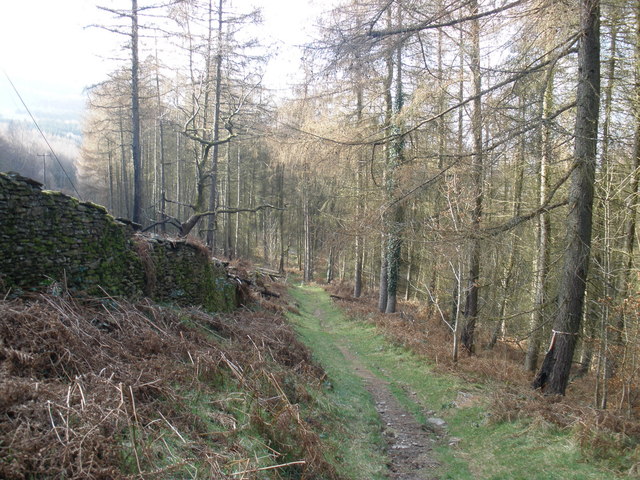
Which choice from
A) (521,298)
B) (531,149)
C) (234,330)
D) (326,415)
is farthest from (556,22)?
(521,298)

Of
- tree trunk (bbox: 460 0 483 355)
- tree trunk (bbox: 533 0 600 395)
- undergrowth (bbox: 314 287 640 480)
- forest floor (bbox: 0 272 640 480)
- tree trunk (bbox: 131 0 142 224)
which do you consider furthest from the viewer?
tree trunk (bbox: 131 0 142 224)

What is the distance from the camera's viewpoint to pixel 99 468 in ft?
9.11

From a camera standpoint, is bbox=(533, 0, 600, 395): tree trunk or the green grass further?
bbox=(533, 0, 600, 395): tree trunk

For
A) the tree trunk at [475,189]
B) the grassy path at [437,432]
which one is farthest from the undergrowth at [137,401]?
the tree trunk at [475,189]

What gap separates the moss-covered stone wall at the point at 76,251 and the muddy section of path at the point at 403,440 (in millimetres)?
4831

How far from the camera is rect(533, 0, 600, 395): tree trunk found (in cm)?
633

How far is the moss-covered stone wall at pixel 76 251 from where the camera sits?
5531 millimetres

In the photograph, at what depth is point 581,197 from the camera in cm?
647

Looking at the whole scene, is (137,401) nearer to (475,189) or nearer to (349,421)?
(349,421)

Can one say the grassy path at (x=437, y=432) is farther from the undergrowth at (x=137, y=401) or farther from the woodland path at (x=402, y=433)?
the undergrowth at (x=137, y=401)

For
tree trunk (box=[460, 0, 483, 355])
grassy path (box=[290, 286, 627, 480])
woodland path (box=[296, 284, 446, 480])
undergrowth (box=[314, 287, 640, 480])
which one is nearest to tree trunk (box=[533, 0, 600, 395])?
undergrowth (box=[314, 287, 640, 480])

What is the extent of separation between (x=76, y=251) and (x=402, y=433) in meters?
6.14

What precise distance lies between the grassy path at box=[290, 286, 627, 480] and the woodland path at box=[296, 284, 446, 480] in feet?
0.09

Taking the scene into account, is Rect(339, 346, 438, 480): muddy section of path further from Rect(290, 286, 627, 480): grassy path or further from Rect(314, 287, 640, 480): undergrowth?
Rect(314, 287, 640, 480): undergrowth
